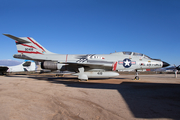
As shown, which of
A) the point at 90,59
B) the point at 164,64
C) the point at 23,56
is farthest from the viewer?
the point at 23,56

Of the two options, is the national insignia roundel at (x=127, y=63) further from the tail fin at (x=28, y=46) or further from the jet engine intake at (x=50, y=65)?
the tail fin at (x=28, y=46)

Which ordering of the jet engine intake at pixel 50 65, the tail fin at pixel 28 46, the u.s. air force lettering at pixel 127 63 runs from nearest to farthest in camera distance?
the u.s. air force lettering at pixel 127 63, the jet engine intake at pixel 50 65, the tail fin at pixel 28 46

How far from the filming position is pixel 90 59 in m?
15.5

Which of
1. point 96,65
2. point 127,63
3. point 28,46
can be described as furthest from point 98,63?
point 28,46

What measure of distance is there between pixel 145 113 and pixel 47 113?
2980mm

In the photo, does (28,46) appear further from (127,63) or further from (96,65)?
(127,63)

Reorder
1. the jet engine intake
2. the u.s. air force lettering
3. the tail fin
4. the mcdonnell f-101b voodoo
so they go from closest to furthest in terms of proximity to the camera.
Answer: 1. the mcdonnell f-101b voodoo
2. the u.s. air force lettering
3. the jet engine intake
4. the tail fin

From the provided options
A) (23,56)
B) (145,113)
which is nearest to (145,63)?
(145,113)

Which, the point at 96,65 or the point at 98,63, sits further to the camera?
the point at 98,63

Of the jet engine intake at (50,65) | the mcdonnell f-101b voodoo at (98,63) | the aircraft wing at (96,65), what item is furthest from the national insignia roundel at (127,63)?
the jet engine intake at (50,65)

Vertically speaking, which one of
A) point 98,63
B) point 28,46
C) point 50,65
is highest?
point 28,46

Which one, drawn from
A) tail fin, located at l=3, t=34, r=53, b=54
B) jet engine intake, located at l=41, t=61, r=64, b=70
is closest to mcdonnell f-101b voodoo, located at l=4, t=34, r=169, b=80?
jet engine intake, located at l=41, t=61, r=64, b=70

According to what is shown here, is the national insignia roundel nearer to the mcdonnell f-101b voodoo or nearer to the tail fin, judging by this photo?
the mcdonnell f-101b voodoo

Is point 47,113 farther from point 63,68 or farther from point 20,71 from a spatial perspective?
point 20,71
